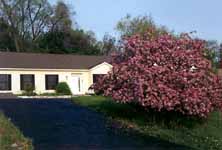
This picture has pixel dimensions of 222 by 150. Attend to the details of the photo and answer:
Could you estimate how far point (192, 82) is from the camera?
19266 mm

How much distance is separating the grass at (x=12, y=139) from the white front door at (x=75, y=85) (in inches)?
1182

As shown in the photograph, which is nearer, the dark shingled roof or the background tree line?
the dark shingled roof

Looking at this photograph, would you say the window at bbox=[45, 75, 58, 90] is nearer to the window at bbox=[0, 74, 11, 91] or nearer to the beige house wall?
the beige house wall

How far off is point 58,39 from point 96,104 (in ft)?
144

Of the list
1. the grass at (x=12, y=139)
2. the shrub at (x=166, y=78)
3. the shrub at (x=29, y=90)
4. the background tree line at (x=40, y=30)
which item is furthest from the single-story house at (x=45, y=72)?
the grass at (x=12, y=139)

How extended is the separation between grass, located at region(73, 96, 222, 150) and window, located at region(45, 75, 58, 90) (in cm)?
2409

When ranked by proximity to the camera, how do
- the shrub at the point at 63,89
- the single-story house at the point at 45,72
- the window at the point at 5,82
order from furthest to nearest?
the single-story house at the point at 45,72, the shrub at the point at 63,89, the window at the point at 5,82

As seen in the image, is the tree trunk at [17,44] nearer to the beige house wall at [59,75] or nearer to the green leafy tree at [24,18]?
the green leafy tree at [24,18]

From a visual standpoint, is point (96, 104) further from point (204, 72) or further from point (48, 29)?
point (48, 29)

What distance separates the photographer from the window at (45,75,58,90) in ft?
158

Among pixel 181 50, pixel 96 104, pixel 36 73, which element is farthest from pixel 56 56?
pixel 181 50

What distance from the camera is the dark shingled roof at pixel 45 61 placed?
48.4m

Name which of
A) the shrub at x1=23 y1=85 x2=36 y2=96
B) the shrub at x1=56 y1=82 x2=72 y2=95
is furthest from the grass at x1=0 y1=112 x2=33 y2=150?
the shrub at x1=56 y1=82 x2=72 y2=95

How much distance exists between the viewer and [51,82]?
48469 mm
